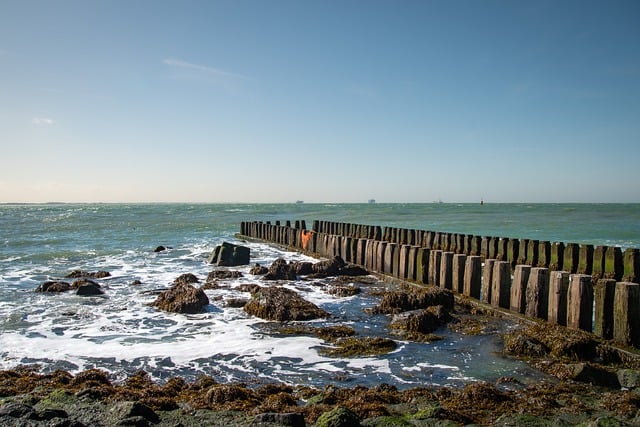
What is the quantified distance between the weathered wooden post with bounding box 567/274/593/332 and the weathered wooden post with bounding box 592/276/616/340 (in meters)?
0.21

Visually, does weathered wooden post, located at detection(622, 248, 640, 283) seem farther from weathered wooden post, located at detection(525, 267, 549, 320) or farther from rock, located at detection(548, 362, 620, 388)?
rock, located at detection(548, 362, 620, 388)

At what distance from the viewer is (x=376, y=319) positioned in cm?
896

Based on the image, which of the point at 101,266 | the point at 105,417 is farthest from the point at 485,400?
the point at 101,266

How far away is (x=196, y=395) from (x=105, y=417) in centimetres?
105

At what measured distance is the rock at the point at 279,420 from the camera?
4.21 meters

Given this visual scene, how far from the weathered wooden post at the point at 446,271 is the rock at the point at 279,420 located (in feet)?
23.1

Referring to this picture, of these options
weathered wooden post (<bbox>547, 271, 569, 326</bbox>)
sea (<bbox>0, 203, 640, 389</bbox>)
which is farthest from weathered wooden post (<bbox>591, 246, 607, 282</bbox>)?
sea (<bbox>0, 203, 640, 389</bbox>)

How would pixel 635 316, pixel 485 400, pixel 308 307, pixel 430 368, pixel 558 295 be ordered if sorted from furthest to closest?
pixel 308 307 < pixel 558 295 < pixel 635 316 < pixel 430 368 < pixel 485 400

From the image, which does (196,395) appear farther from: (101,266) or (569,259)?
(101,266)

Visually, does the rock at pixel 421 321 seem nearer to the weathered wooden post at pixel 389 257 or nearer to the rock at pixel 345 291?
the rock at pixel 345 291

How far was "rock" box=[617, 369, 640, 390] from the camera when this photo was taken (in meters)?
5.48

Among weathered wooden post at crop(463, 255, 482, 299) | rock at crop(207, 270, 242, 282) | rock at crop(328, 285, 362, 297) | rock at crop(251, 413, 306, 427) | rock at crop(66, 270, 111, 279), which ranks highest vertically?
weathered wooden post at crop(463, 255, 482, 299)

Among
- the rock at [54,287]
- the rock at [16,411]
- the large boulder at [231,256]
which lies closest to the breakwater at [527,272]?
the large boulder at [231,256]

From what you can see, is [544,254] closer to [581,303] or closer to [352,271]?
A: [352,271]
